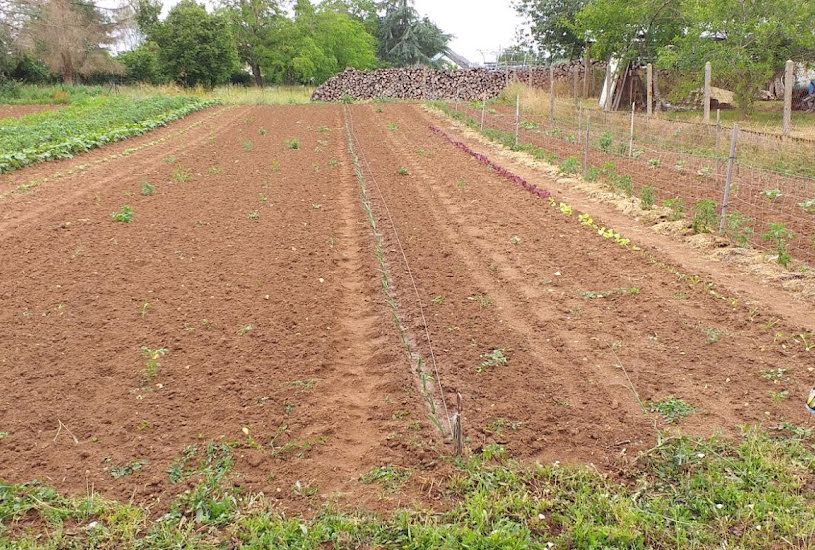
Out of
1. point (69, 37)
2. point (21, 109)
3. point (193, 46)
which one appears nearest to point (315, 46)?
point (193, 46)

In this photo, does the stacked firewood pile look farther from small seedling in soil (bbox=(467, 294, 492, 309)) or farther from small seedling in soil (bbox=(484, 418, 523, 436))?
small seedling in soil (bbox=(484, 418, 523, 436))

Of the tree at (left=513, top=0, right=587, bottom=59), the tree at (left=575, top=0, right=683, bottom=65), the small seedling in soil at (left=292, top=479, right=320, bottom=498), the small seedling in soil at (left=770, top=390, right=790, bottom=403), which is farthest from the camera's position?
the tree at (left=513, top=0, right=587, bottom=59)

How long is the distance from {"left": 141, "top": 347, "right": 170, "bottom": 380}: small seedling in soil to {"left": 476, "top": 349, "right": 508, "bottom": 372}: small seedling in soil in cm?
230

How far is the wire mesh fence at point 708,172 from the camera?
7734 mm

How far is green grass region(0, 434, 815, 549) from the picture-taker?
293 centimetres

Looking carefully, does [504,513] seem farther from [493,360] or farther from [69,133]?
[69,133]

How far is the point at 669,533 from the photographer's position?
296cm

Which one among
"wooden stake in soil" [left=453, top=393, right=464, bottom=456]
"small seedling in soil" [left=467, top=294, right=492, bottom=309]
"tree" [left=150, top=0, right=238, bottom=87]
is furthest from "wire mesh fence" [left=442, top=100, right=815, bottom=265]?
"tree" [left=150, top=0, right=238, bottom=87]

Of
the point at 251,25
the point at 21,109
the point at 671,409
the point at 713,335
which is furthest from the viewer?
the point at 251,25

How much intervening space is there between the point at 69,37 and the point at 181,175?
34.7 metres

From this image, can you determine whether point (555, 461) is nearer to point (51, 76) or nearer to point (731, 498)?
point (731, 498)

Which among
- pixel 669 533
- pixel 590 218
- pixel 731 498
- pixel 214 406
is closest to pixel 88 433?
pixel 214 406

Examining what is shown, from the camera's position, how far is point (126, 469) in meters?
3.46

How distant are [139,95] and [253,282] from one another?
3269cm
